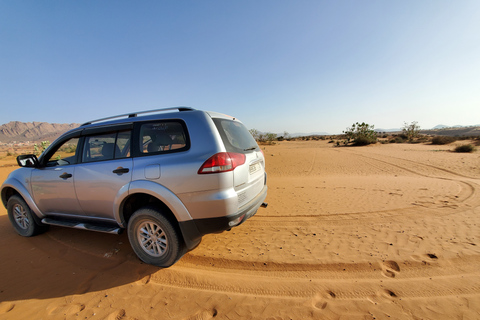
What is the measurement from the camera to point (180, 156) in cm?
261

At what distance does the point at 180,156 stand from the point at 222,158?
56cm

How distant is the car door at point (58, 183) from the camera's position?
3393mm

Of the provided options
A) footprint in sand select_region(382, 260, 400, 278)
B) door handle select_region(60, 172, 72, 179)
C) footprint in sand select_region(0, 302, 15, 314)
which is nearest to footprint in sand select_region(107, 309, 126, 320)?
footprint in sand select_region(0, 302, 15, 314)

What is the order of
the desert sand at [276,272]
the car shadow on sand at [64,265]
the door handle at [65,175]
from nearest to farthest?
the desert sand at [276,272], the car shadow on sand at [64,265], the door handle at [65,175]

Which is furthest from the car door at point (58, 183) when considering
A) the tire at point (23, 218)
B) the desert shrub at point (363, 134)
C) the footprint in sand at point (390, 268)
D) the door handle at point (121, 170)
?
the desert shrub at point (363, 134)

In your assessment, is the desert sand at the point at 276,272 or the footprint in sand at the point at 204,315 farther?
the desert sand at the point at 276,272

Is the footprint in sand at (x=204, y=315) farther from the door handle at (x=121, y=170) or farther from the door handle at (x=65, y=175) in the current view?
the door handle at (x=65, y=175)

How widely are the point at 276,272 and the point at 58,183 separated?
3.84m

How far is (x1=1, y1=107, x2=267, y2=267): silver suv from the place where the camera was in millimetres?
2541

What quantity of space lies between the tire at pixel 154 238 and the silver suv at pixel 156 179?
1 cm

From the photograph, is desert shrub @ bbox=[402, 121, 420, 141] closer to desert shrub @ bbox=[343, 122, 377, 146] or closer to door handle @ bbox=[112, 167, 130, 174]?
desert shrub @ bbox=[343, 122, 377, 146]

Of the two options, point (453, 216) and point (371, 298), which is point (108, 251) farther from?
point (453, 216)

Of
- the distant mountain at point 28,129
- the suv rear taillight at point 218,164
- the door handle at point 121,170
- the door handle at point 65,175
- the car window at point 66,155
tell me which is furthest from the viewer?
the distant mountain at point 28,129

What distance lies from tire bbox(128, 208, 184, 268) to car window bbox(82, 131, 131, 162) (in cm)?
97
